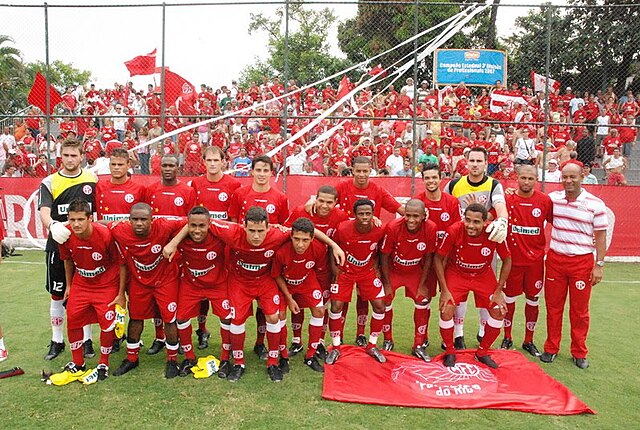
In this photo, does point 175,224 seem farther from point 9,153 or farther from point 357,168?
point 9,153

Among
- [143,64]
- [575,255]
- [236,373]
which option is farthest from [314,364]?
[143,64]

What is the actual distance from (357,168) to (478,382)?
2.59m

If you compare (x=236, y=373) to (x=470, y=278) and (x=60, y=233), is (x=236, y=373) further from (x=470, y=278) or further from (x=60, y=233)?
(x=470, y=278)

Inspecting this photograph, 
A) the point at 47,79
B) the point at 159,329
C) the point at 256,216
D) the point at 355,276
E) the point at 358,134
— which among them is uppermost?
the point at 47,79

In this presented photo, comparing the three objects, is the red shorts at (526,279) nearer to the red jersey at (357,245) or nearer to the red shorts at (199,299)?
the red jersey at (357,245)

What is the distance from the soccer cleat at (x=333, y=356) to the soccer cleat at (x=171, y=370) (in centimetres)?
152

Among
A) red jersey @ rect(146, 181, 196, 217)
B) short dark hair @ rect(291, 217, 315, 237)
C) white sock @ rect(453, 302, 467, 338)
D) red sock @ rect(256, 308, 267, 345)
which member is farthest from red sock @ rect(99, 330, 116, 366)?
white sock @ rect(453, 302, 467, 338)

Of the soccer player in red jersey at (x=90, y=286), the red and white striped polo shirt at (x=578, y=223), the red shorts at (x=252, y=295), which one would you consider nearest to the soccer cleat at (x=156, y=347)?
the soccer player in red jersey at (x=90, y=286)

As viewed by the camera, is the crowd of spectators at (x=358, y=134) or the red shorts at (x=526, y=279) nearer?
the red shorts at (x=526, y=279)

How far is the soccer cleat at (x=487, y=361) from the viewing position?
18.2 feet

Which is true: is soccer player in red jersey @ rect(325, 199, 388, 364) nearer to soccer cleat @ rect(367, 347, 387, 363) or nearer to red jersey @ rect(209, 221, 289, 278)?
soccer cleat @ rect(367, 347, 387, 363)

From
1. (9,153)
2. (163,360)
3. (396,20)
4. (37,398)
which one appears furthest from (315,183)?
(9,153)

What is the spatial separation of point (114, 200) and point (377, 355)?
3286 mm

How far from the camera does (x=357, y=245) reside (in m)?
5.57
